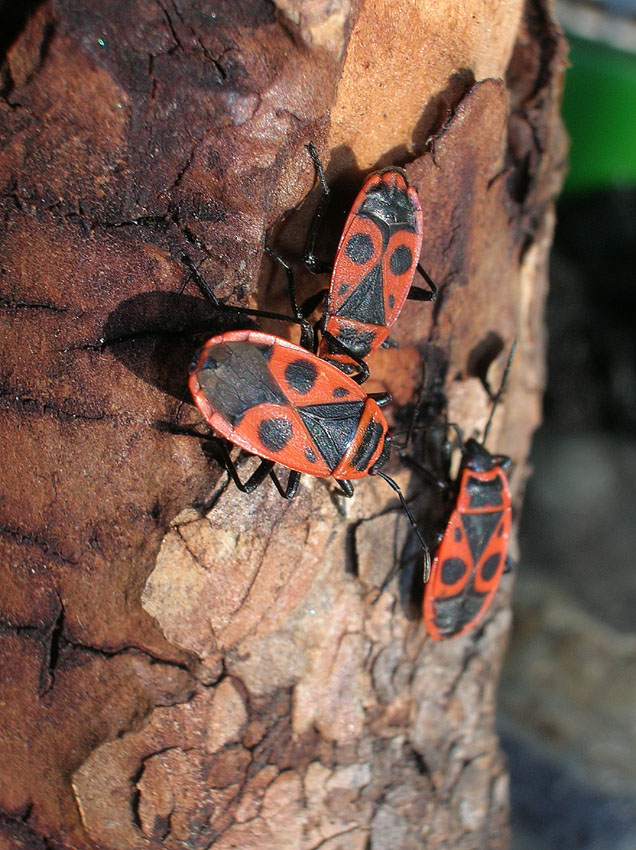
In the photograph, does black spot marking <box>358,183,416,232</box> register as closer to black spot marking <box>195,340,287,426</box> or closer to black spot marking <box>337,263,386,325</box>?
black spot marking <box>337,263,386,325</box>

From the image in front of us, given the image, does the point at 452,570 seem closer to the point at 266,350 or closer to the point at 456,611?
the point at 456,611

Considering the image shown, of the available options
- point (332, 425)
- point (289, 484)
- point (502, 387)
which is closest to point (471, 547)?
point (502, 387)

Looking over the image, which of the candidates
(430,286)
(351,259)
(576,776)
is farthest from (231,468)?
(576,776)

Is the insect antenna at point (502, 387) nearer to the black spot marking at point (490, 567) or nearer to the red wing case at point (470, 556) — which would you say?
the red wing case at point (470, 556)

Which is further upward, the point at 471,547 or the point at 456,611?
the point at 471,547

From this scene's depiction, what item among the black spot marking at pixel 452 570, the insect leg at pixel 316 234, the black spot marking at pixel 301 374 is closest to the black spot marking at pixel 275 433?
the black spot marking at pixel 301 374

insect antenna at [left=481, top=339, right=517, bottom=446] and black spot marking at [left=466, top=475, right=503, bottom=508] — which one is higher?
insect antenna at [left=481, top=339, right=517, bottom=446]

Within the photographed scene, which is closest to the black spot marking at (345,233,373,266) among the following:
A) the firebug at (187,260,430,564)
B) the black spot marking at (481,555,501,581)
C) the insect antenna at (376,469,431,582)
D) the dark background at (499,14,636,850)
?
the firebug at (187,260,430,564)
